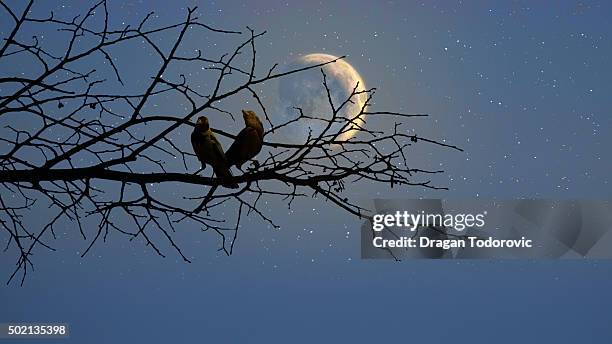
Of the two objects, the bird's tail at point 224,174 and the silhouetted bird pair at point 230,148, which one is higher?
the silhouetted bird pair at point 230,148

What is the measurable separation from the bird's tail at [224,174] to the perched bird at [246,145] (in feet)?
0.15

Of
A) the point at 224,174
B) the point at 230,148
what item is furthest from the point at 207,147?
the point at 224,174

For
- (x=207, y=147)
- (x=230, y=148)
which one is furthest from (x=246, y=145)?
(x=207, y=147)

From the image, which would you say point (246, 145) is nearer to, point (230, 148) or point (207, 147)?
point (230, 148)

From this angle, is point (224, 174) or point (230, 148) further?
point (230, 148)

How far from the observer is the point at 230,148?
9.41 feet

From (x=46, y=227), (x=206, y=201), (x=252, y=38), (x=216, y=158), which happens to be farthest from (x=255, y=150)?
(x=46, y=227)

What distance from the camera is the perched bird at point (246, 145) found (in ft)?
9.25

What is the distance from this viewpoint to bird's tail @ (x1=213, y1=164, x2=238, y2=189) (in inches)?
104

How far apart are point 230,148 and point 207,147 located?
0.12 metres

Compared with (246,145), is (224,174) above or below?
below

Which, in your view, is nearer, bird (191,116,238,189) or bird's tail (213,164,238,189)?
bird's tail (213,164,238,189)

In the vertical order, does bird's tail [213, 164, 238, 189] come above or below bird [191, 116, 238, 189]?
below

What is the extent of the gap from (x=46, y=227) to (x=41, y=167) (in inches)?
11.2
